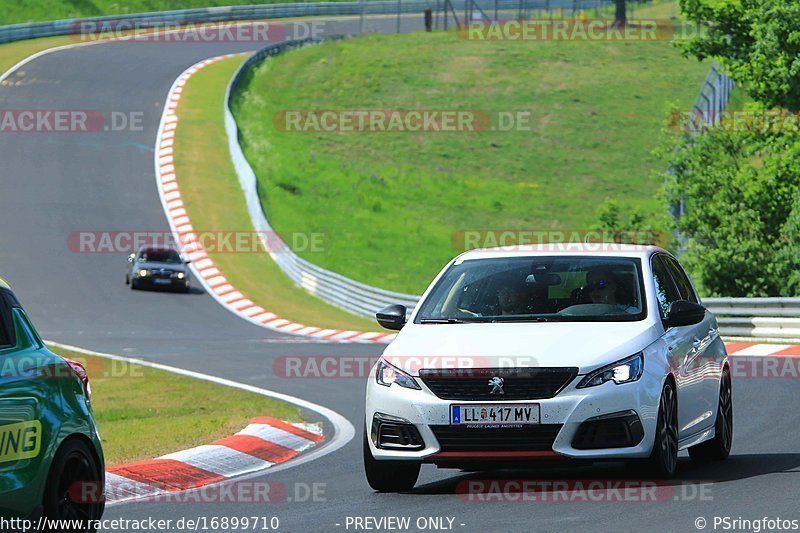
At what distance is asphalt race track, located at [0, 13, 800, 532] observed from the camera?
8930mm

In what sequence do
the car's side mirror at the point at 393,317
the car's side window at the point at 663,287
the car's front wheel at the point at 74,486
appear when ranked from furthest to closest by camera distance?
the car's side window at the point at 663,287 → the car's side mirror at the point at 393,317 → the car's front wheel at the point at 74,486

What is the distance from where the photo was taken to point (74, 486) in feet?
25.7

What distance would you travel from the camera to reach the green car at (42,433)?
7.13m

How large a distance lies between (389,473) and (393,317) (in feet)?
3.99

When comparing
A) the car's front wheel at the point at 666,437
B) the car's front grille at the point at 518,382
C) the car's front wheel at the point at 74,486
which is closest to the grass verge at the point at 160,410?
the car's front grille at the point at 518,382

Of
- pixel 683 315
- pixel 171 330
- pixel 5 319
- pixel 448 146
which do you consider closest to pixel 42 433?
pixel 5 319

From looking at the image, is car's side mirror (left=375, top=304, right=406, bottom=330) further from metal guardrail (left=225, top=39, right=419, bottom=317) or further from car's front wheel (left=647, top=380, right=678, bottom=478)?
metal guardrail (left=225, top=39, right=419, bottom=317)

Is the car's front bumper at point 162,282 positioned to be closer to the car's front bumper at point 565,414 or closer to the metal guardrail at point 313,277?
the metal guardrail at point 313,277

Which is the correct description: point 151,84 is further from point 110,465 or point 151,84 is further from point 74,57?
point 110,465

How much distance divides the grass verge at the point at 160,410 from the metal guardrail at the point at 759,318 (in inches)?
357

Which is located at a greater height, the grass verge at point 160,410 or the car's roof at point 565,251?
the car's roof at point 565,251

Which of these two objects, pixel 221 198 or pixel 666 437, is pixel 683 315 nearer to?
pixel 666 437

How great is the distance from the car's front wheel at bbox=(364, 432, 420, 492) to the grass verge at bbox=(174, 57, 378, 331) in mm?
22033

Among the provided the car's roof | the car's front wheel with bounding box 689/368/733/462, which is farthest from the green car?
the car's front wheel with bounding box 689/368/733/462
